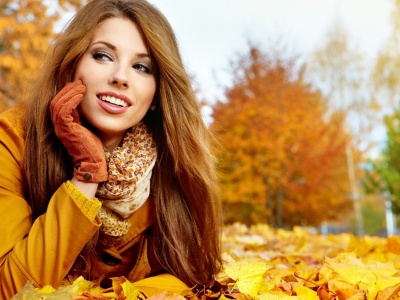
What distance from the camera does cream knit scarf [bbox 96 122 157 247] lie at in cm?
167

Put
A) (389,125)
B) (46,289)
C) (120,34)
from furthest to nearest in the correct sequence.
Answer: (389,125)
(120,34)
(46,289)

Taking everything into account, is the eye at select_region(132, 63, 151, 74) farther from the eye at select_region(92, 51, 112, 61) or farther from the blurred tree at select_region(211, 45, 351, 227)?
the blurred tree at select_region(211, 45, 351, 227)

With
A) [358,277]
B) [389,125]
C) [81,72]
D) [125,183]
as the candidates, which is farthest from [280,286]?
[389,125]

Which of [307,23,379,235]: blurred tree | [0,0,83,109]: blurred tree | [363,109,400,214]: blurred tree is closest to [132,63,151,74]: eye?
[0,0,83,109]: blurred tree

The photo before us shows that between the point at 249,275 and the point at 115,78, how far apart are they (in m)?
0.76

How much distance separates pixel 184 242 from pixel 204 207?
155 millimetres

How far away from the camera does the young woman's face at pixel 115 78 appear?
170cm

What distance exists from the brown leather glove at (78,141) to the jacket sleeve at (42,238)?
0.08m

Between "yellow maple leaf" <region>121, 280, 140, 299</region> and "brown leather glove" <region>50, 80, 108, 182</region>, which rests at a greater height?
"brown leather glove" <region>50, 80, 108, 182</region>

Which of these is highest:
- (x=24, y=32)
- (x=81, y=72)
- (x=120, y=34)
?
(x=24, y=32)

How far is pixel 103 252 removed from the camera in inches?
75.1

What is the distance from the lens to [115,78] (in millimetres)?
1688

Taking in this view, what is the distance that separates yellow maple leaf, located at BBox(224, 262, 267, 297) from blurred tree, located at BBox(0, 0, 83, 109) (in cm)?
563

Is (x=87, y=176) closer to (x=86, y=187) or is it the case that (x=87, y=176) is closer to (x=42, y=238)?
(x=86, y=187)
